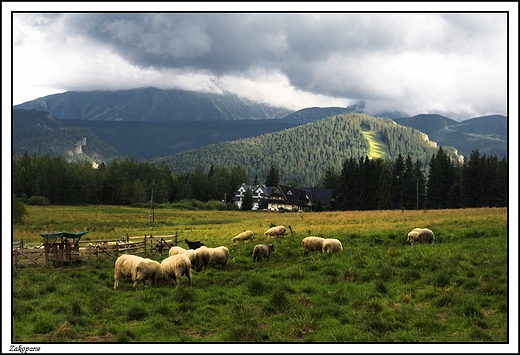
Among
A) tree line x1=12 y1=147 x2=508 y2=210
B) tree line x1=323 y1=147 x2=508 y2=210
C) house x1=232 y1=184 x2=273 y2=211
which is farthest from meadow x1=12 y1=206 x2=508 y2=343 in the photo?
house x1=232 y1=184 x2=273 y2=211

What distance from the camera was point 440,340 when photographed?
13281 mm

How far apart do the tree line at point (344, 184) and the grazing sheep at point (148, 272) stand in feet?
176

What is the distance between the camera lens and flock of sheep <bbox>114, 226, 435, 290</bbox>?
71.4 feet

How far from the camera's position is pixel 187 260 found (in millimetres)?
22219

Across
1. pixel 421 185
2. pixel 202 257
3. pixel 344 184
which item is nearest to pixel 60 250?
pixel 202 257

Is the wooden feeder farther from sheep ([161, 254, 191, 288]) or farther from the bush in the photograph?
the bush

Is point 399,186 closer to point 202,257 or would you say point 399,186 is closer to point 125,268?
point 202,257

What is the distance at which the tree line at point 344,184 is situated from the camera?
3752 inches

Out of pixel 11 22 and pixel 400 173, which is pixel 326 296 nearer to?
pixel 11 22

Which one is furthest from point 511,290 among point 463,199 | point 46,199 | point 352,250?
point 46,199

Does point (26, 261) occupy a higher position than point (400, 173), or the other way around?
point (400, 173)

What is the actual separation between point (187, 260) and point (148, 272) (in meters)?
1.78

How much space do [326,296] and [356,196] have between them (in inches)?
3583

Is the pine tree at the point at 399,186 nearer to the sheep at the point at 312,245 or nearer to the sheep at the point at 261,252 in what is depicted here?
the sheep at the point at 312,245
